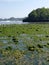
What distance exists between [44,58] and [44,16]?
543 feet

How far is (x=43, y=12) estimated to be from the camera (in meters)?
195

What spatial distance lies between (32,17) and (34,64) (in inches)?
6819

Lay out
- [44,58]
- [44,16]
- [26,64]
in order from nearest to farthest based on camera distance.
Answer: [26,64] → [44,58] → [44,16]

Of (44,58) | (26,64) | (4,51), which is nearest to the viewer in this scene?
(26,64)

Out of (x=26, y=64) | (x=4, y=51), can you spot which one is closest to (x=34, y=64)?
(x=26, y=64)

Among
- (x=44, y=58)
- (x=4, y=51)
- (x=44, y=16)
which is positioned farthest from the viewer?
(x=44, y=16)

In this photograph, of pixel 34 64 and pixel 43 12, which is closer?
pixel 34 64

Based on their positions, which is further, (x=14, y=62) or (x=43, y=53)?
(x=43, y=53)

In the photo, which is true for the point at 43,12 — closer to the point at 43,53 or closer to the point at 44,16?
the point at 44,16

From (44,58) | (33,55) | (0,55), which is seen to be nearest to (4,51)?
(0,55)

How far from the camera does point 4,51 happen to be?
26266mm

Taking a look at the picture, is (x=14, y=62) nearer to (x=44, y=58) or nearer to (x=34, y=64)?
(x=34, y=64)

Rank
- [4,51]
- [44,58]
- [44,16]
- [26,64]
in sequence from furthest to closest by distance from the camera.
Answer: [44,16], [4,51], [44,58], [26,64]

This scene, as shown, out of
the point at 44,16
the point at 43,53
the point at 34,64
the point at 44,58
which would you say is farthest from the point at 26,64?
the point at 44,16
